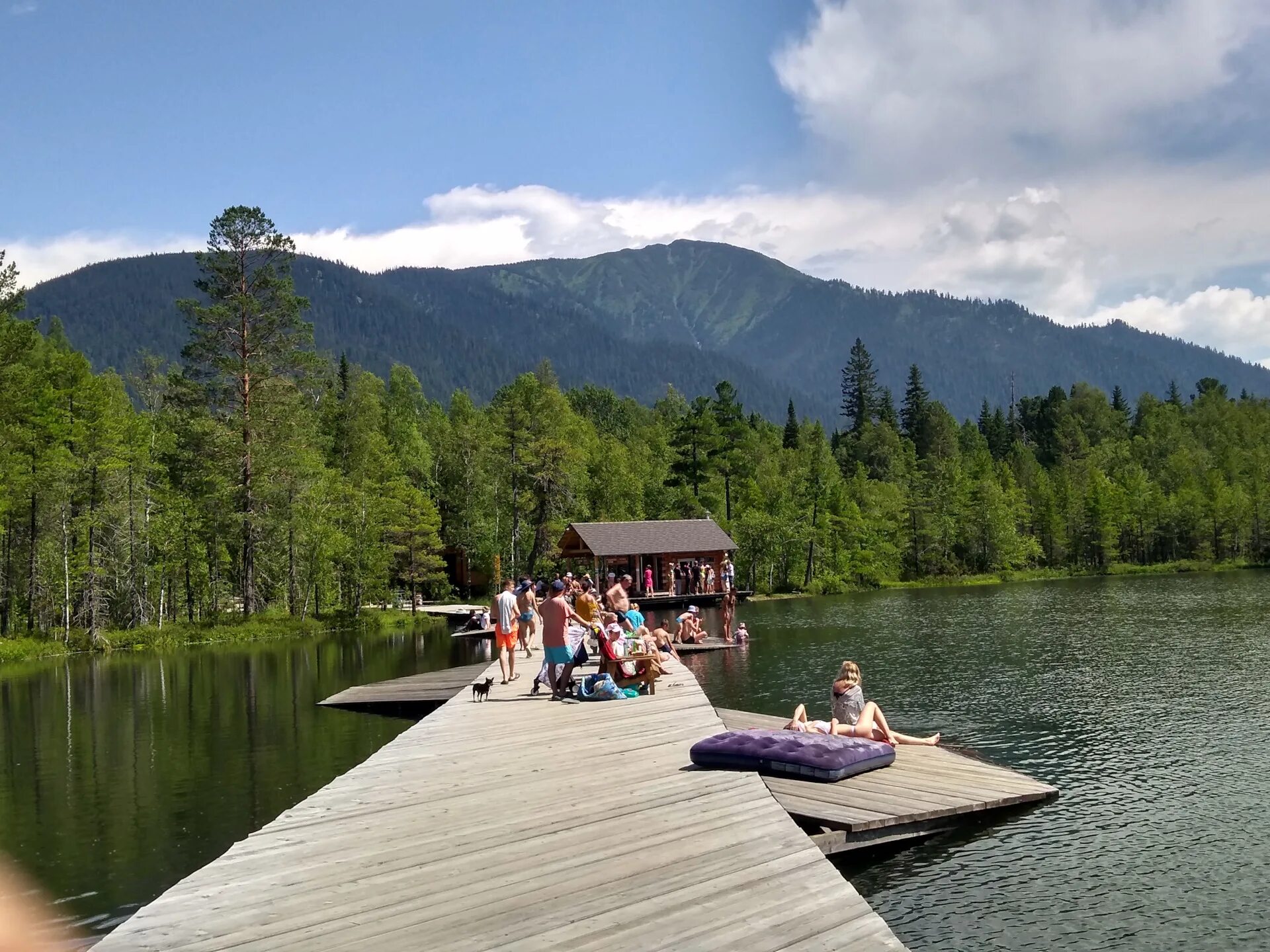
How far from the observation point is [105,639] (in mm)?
38438

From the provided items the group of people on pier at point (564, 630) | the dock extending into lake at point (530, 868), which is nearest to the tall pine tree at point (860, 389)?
the group of people on pier at point (564, 630)

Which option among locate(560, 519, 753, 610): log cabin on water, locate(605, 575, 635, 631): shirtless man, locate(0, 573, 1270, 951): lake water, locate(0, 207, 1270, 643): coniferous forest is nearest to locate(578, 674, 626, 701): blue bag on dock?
locate(0, 573, 1270, 951): lake water

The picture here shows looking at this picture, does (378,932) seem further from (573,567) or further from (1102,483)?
(1102,483)

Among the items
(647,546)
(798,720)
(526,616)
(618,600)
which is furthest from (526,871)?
(647,546)

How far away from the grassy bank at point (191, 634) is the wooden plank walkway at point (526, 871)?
30.1m

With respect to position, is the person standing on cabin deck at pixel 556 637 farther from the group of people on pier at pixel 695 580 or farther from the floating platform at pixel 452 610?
the group of people on pier at pixel 695 580

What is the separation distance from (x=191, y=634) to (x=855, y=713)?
35263 millimetres

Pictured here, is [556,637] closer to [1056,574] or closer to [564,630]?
[564,630]

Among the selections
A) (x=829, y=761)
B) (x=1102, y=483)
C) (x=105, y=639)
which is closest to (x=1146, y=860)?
(x=829, y=761)

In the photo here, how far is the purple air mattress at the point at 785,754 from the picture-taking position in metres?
11.4

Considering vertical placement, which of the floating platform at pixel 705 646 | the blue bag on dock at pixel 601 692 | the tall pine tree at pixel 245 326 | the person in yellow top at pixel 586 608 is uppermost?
the tall pine tree at pixel 245 326

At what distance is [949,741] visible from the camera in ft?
53.7

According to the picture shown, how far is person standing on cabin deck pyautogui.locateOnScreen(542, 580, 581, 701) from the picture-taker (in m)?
16.5

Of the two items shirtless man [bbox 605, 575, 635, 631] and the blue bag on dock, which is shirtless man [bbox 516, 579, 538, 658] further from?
the blue bag on dock
